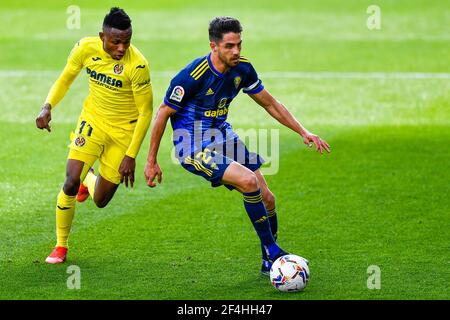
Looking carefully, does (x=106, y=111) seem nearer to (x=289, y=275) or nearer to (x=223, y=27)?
(x=223, y=27)

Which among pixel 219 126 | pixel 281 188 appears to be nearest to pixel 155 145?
pixel 219 126

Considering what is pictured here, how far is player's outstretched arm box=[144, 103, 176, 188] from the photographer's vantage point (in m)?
9.83

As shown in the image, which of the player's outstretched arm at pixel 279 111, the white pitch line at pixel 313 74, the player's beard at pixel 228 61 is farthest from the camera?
the white pitch line at pixel 313 74

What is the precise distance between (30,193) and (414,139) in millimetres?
6661

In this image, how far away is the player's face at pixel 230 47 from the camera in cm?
990

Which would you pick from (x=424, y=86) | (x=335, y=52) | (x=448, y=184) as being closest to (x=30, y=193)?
(x=448, y=184)

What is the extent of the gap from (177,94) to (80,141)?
4.65ft

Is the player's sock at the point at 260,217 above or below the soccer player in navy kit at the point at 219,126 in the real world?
below

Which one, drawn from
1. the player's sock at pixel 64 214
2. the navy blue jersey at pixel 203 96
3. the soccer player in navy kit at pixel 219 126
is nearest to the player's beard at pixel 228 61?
the soccer player in navy kit at pixel 219 126

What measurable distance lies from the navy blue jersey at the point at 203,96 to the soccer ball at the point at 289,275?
1.41 meters

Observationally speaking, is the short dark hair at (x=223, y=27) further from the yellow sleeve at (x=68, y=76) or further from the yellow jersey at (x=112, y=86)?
the yellow sleeve at (x=68, y=76)

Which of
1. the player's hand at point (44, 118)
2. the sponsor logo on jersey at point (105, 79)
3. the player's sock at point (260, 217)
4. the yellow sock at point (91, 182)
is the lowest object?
the player's sock at point (260, 217)

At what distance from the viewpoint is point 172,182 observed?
14453 mm
